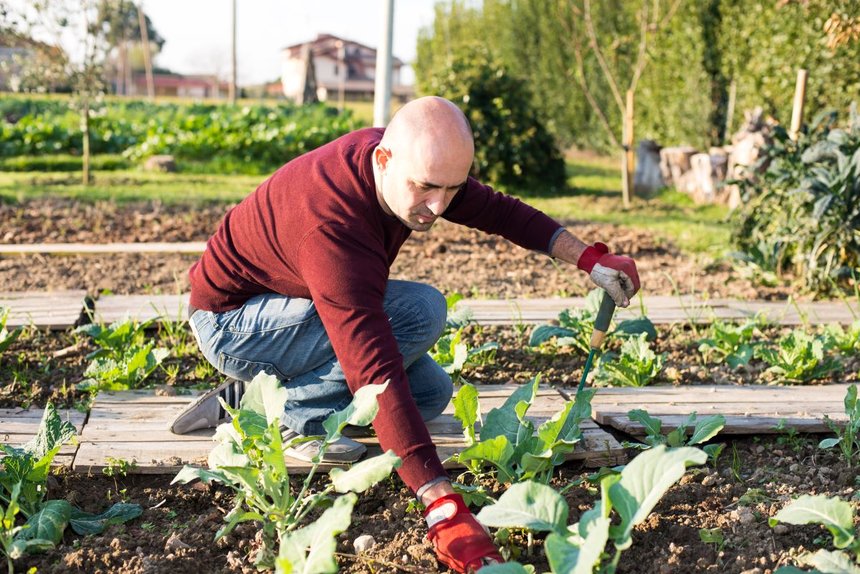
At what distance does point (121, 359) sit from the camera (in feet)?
10.5

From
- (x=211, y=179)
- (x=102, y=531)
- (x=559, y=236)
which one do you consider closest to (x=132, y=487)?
(x=102, y=531)

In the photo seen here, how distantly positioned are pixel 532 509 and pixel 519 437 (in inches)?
19.9

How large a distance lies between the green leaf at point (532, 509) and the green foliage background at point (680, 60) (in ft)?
17.5

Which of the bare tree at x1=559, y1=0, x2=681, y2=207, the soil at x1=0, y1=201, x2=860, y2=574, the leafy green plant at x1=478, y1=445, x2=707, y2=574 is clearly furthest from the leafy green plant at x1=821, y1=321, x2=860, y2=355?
the bare tree at x1=559, y1=0, x2=681, y2=207

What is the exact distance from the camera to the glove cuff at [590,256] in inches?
101

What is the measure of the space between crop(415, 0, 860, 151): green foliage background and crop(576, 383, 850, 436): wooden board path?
3.97 m

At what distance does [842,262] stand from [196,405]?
345 cm

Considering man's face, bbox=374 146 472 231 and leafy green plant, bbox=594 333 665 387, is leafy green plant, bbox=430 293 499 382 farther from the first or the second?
man's face, bbox=374 146 472 231

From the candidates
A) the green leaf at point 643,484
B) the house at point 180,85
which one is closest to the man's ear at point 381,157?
the green leaf at point 643,484

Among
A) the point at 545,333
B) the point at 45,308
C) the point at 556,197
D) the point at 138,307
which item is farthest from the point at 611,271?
the point at 556,197

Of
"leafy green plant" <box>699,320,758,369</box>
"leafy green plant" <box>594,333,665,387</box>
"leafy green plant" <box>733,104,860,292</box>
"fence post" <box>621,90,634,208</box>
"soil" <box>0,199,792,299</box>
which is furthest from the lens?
"fence post" <box>621,90,634,208</box>

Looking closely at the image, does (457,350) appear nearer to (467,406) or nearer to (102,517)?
(467,406)

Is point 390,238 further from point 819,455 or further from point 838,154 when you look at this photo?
point 838,154

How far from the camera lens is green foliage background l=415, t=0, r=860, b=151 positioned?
7.80 m
